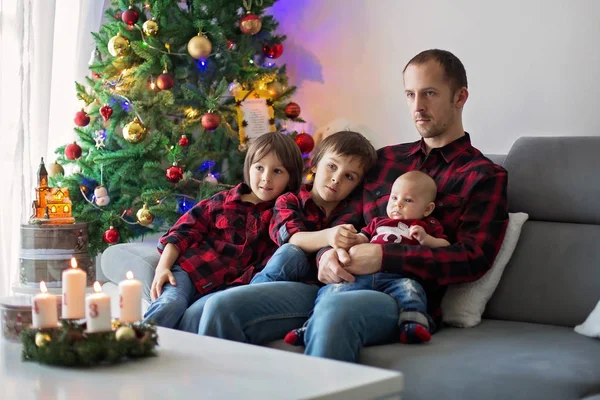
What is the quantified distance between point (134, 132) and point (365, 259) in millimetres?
1478

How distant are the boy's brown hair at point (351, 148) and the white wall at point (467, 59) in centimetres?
70

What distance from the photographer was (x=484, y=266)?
7.60ft

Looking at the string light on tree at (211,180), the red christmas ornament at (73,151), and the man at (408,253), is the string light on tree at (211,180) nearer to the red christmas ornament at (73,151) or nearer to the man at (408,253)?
the red christmas ornament at (73,151)

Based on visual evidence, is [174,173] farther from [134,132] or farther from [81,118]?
[81,118]

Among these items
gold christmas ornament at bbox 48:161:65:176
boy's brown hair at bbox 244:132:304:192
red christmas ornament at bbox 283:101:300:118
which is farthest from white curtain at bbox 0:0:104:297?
boy's brown hair at bbox 244:132:304:192

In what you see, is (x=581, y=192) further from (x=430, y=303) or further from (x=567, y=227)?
(x=430, y=303)

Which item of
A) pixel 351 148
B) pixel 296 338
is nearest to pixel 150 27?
pixel 351 148

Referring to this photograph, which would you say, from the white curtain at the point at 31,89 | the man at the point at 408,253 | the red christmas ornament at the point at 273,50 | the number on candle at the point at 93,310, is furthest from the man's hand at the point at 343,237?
the white curtain at the point at 31,89

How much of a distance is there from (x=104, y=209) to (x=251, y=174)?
3.58 ft

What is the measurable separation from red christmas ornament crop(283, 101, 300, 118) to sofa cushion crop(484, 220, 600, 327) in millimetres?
1465

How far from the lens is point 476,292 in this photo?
7.73 feet

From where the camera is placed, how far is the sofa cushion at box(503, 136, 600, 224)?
95.9 inches

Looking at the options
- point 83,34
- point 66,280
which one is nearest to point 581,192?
point 66,280

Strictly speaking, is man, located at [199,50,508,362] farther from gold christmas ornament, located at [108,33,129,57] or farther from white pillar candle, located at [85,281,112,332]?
gold christmas ornament, located at [108,33,129,57]
